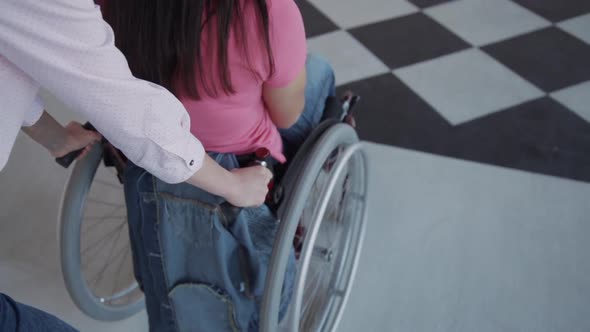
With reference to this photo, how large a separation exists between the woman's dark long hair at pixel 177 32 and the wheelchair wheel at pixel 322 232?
189mm

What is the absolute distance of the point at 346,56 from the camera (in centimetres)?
184

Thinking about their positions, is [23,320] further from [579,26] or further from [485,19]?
[579,26]

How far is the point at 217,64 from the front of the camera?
0.69 m

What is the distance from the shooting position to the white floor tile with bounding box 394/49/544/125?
1625 mm

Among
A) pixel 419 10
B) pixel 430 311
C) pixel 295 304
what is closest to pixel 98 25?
pixel 295 304

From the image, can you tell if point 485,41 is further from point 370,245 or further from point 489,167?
point 370,245

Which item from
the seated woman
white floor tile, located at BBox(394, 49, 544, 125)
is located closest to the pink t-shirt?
the seated woman

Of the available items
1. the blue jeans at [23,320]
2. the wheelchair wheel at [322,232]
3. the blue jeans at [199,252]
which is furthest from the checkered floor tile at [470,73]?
the blue jeans at [23,320]

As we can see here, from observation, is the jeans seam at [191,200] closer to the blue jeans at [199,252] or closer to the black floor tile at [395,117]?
the blue jeans at [199,252]

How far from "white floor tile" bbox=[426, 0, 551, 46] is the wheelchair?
3.13ft

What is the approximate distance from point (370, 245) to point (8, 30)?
101 cm

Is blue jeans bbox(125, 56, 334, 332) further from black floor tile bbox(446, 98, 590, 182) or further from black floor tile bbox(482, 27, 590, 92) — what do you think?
black floor tile bbox(482, 27, 590, 92)

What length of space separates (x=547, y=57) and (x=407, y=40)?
451 mm

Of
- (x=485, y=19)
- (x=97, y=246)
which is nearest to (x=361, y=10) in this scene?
(x=485, y=19)
